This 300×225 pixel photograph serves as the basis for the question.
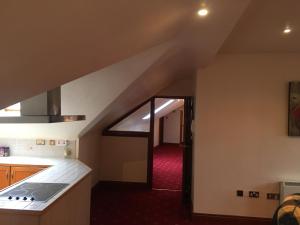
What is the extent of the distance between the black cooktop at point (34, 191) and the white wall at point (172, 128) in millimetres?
9544

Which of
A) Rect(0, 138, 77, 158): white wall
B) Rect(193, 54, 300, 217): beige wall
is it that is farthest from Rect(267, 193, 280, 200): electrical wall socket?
Rect(0, 138, 77, 158): white wall

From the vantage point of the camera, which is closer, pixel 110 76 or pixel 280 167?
pixel 110 76

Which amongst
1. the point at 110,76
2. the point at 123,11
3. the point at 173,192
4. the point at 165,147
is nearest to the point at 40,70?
the point at 123,11

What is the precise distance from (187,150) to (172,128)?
724 centimetres

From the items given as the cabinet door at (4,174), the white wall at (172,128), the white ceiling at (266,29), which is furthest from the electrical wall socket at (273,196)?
the white wall at (172,128)

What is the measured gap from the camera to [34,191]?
261 centimetres

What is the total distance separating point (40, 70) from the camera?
158 centimetres

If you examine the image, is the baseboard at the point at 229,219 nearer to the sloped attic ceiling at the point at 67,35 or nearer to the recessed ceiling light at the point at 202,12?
the sloped attic ceiling at the point at 67,35

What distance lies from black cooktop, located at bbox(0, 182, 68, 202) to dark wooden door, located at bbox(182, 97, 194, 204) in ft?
8.55

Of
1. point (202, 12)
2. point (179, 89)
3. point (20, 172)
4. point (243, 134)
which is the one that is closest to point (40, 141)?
point (20, 172)

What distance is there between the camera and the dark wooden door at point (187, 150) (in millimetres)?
4932

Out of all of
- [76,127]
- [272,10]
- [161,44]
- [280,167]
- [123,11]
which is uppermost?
[272,10]

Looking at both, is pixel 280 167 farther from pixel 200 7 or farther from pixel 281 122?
pixel 200 7

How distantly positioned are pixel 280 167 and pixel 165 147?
7.45m
